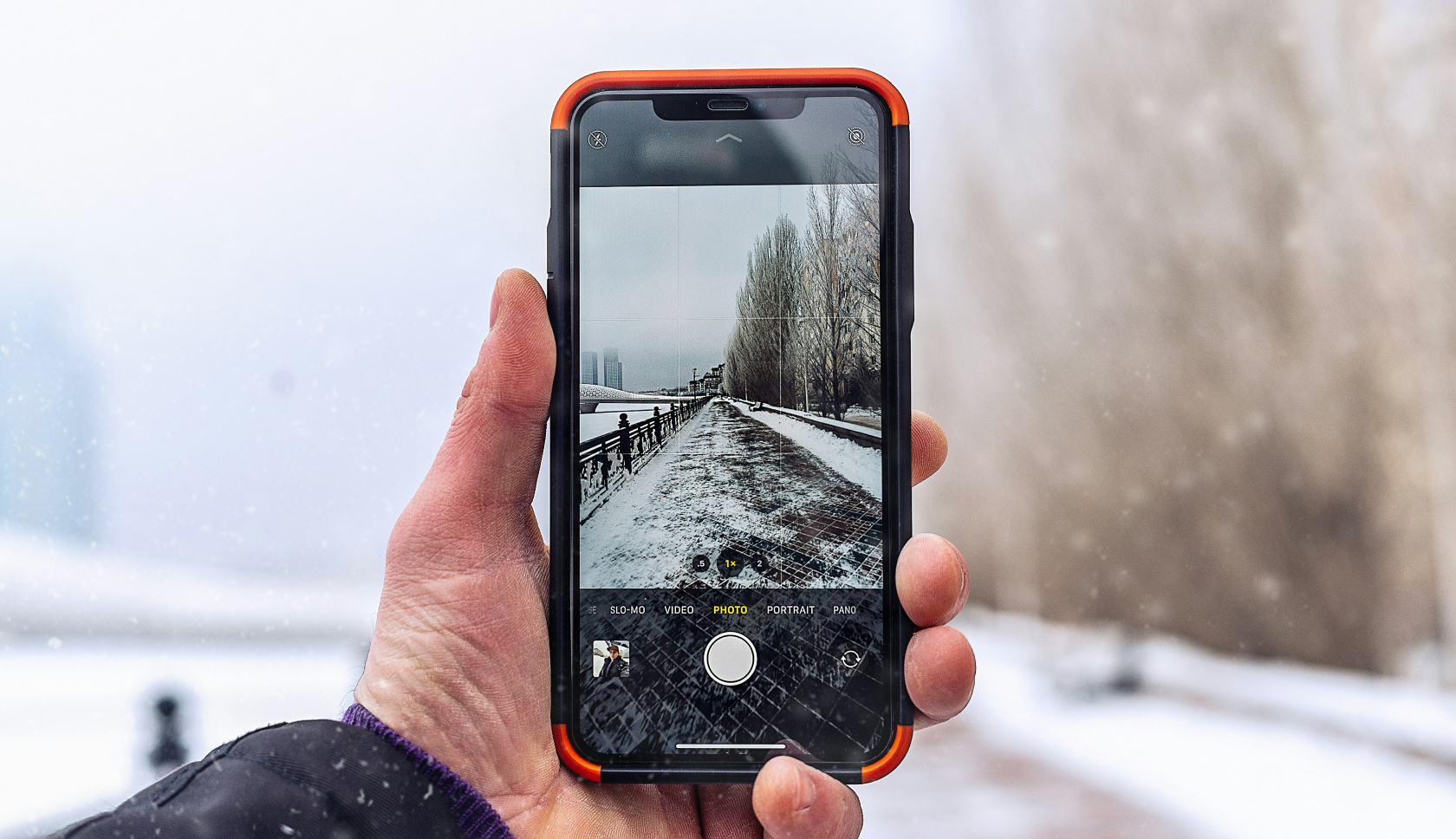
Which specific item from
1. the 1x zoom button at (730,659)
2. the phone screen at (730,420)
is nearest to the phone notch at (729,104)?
the phone screen at (730,420)

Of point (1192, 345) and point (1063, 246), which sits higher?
point (1063, 246)

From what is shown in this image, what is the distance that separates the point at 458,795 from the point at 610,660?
0.31 ft

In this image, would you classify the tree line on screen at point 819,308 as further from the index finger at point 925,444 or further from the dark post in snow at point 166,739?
the dark post in snow at point 166,739

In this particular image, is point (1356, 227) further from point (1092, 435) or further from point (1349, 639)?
point (1349, 639)

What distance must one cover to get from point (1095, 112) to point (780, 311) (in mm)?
1050

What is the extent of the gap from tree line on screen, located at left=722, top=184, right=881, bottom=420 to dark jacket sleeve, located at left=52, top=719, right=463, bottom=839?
25cm

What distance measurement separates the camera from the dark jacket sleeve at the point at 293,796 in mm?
305

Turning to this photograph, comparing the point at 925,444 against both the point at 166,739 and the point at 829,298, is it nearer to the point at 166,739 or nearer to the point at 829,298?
the point at 829,298

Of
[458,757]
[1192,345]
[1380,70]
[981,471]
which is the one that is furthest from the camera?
[981,471]

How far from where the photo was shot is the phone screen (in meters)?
0.38

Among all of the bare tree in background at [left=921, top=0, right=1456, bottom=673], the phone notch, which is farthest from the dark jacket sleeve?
the bare tree in background at [left=921, top=0, right=1456, bottom=673]

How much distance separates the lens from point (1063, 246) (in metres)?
1.21

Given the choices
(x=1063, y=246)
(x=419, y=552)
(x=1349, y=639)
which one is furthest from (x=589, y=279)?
(x=1349, y=639)

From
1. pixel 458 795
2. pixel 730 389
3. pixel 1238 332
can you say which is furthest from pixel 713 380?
pixel 1238 332
